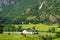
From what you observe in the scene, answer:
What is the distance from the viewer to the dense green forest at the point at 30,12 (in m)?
47.1

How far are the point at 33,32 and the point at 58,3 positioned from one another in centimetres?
1985

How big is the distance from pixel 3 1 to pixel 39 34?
88.9 ft

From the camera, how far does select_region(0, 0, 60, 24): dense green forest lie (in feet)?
154

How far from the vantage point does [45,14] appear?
50062 mm

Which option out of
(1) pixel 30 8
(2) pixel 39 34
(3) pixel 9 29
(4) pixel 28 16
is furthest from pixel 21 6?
(2) pixel 39 34

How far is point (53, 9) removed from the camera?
5331 cm

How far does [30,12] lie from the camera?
52844mm

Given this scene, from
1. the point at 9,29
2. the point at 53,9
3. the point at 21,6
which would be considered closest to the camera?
the point at 9,29

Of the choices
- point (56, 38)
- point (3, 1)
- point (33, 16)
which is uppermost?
point (3, 1)

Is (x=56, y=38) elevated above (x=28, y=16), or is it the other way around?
(x=28, y=16)

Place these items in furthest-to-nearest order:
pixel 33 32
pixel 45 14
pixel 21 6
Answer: pixel 21 6
pixel 45 14
pixel 33 32

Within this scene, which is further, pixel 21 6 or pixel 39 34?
pixel 21 6

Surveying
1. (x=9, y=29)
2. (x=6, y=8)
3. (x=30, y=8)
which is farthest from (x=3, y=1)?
(x=9, y=29)

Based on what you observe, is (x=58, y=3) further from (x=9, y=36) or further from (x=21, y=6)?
(x=9, y=36)
